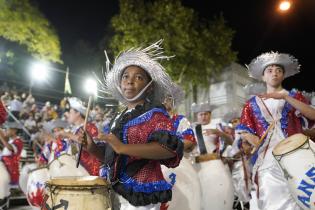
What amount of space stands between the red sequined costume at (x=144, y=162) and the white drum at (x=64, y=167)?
122 inches

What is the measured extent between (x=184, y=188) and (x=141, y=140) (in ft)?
6.87

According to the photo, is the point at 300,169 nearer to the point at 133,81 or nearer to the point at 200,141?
the point at 133,81

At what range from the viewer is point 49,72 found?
28031mm

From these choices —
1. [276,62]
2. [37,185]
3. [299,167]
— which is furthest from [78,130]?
[299,167]

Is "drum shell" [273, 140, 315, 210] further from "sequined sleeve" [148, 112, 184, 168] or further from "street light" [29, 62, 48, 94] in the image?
"street light" [29, 62, 48, 94]

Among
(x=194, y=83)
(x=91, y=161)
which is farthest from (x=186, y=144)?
(x=194, y=83)

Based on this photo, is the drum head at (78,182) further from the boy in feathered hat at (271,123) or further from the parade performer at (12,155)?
the parade performer at (12,155)

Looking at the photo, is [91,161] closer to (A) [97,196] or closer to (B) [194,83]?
(A) [97,196]

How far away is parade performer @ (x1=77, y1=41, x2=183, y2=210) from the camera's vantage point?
262 cm

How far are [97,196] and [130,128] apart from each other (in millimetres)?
632

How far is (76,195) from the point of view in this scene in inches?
93.3

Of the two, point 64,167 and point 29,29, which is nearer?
point 64,167

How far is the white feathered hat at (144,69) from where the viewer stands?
10.3 feet

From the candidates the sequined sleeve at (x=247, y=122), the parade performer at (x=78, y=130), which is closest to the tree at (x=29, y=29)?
the parade performer at (x=78, y=130)
